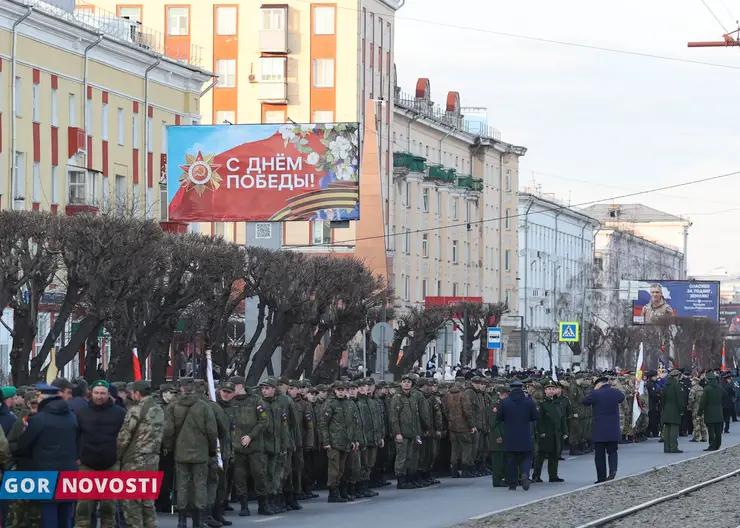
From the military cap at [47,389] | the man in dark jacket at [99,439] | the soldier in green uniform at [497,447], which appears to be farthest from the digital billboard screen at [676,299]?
the military cap at [47,389]

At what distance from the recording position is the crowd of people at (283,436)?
52.1 feet

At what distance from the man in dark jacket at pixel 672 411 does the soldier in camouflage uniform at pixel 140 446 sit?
2022 centimetres

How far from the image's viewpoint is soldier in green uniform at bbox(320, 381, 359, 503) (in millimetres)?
Answer: 23562

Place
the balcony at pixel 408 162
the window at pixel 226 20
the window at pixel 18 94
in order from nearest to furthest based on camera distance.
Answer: the window at pixel 18 94, the window at pixel 226 20, the balcony at pixel 408 162

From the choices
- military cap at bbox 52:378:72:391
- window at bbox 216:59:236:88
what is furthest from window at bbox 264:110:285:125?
military cap at bbox 52:378:72:391

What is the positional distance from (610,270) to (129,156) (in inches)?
3286

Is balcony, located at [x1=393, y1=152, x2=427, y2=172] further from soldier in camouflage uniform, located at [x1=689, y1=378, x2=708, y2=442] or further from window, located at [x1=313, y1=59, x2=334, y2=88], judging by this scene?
soldier in camouflage uniform, located at [x1=689, y1=378, x2=708, y2=442]

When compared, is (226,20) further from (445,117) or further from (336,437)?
(336,437)

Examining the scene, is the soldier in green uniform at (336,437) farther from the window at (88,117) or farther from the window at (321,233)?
the window at (321,233)

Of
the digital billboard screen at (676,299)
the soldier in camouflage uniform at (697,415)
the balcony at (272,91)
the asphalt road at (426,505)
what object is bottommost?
the asphalt road at (426,505)

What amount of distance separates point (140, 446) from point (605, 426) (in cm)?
1160

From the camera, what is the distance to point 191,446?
19.0 m

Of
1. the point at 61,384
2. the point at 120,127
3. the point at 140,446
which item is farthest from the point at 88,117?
the point at 140,446

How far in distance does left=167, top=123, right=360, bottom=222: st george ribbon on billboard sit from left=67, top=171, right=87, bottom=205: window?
793cm
